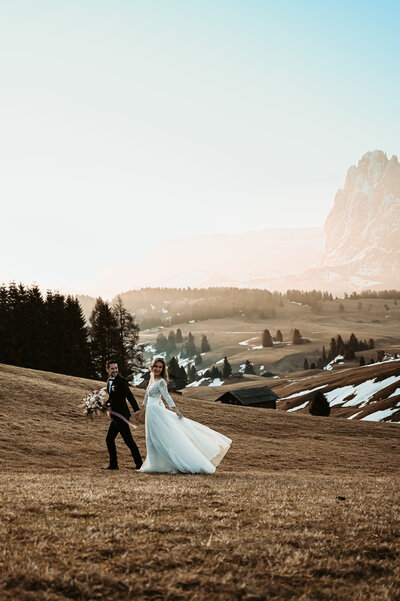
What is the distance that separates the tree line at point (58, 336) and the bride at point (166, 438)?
1975 inches

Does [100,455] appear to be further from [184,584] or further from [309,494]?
[184,584]

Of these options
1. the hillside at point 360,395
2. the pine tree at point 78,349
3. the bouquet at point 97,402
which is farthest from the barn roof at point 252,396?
the bouquet at point 97,402

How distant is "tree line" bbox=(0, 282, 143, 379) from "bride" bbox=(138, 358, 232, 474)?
5015 centimetres

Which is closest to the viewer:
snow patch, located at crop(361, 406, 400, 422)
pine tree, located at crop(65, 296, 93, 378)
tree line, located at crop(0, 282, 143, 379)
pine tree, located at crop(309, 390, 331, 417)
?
tree line, located at crop(0, 282, 143, 379)

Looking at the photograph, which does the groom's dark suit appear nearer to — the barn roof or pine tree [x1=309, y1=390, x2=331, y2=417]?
pine tree [x1=309, y1=390, x2=331, y2=417]

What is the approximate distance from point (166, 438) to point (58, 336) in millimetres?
55817

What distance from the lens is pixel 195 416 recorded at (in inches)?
1670

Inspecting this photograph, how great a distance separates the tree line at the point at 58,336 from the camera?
219 ft

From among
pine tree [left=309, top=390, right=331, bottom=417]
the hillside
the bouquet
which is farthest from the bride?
the hillside

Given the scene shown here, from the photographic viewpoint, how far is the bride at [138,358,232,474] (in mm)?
16750

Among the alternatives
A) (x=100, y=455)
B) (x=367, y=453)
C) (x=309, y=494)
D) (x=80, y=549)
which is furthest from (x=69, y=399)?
(x=80, y=549)

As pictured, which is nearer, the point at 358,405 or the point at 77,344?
the point at 77,344

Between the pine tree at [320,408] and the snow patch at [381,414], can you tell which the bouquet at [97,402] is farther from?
the snow patch at [381,414]

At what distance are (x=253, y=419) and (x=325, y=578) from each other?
39898 millimetres
